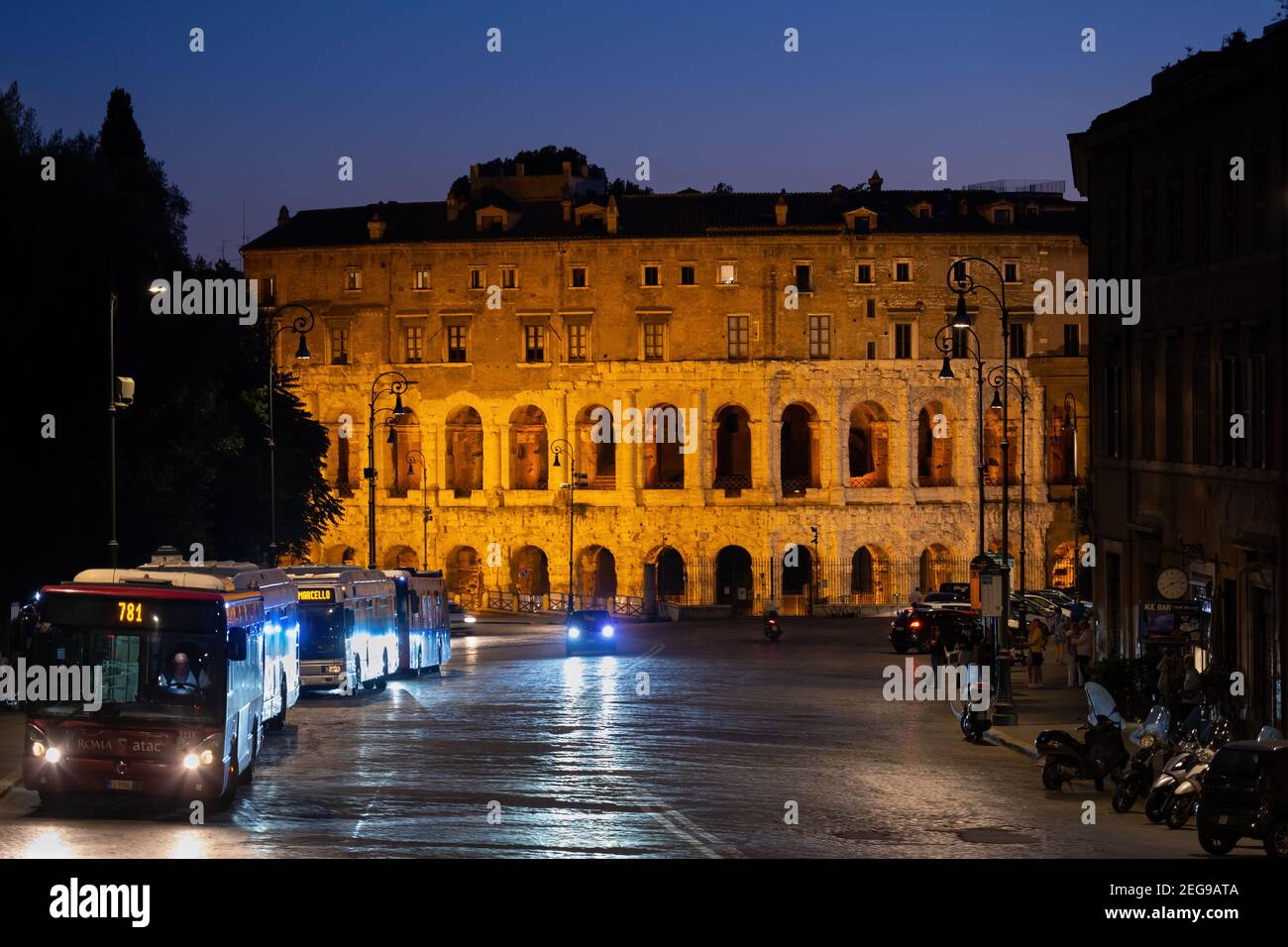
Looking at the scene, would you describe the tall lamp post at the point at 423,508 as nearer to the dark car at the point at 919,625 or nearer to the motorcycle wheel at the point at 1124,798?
the dark car at the point at 919,625

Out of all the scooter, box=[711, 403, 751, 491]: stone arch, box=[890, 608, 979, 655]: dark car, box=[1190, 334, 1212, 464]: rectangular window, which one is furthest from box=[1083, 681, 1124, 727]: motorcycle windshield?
box=[711, 403, 751, 491]: stone arch

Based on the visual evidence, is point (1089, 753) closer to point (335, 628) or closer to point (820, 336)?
point (335, 628)

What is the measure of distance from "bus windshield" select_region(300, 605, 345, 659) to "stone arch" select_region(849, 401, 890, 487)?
198ft

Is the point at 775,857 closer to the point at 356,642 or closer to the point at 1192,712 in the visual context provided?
the point at 1192,712

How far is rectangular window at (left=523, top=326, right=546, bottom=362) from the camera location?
96.8 meters

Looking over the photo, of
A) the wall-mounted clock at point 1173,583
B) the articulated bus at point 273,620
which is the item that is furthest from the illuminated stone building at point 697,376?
the articulated bus at point 273,620

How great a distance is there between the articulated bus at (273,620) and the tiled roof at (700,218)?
215ft

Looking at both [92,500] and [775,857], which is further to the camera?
[92,500]

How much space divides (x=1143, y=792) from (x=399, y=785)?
8818mm

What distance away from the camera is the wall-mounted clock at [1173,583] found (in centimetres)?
3189

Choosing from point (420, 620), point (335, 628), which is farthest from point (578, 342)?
point (335, 628)

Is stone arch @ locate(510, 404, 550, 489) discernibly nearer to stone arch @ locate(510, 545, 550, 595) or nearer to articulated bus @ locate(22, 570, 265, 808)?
stone arch @ locate(510, 545, 550, 595)

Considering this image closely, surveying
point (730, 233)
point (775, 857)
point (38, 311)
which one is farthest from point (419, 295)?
point (775, 857)
